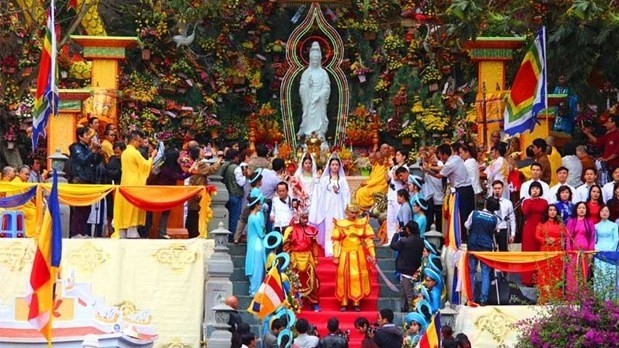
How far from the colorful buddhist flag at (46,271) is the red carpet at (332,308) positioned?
4.45m

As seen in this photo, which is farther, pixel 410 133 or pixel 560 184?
pixel 410 133

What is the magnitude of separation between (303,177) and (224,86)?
10.1 metres

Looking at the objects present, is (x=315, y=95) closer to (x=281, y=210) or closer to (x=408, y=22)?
(x=408, y=22)

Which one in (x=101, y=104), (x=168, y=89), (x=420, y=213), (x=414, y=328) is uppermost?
(x=168, y=89)

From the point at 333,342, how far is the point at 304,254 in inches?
147

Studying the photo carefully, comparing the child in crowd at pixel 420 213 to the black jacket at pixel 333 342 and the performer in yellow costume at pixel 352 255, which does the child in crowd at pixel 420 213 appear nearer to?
the performer in yellow costume at pixel 352 255

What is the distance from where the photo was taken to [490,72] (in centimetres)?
4138

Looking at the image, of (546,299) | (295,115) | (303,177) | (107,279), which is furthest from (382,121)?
(546,299)

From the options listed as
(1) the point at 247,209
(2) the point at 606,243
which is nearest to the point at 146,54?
(1) the point at 247,209

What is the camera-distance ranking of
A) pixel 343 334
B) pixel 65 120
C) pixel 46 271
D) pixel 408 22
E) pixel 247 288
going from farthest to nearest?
pixel 408 22 < pixel 65 120 < pixel 247 288 < pixel 343 334 < pixel 46 271

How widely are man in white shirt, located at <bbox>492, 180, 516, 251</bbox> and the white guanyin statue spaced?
10.5 metres

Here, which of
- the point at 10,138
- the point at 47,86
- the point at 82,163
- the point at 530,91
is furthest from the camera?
the point at 10,138

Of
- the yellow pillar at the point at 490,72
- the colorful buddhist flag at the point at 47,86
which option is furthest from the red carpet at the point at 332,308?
the yellow pillar at the point at 490,72

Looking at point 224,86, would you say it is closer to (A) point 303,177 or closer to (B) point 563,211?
(A) point 303,177
